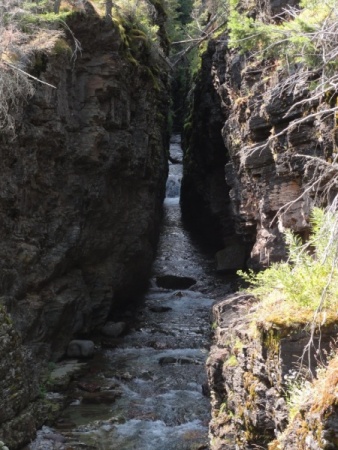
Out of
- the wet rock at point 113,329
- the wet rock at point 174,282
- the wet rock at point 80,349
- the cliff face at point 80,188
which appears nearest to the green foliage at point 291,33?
the cliff face at point 80,188

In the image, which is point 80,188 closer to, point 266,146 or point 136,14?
point 266,146

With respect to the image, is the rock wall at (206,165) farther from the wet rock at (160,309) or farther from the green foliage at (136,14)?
the wet rock at (160,309)

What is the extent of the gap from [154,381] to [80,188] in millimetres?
5812

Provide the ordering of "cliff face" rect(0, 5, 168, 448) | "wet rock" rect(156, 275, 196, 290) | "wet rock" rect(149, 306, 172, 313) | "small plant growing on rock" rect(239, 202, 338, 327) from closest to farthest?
"small plant growing on rock" rect(239, 202, 338, 327), "cliff face" rect(0, 5, 168, 448), "wet rock" rect(149, 306, 172, 313), "wet rock" rect(156, 275, 196, 290)

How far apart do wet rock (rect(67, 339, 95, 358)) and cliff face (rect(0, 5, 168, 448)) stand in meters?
0.22

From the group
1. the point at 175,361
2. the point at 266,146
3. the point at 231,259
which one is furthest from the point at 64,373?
the point at 231,259

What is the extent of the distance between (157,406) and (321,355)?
729cm

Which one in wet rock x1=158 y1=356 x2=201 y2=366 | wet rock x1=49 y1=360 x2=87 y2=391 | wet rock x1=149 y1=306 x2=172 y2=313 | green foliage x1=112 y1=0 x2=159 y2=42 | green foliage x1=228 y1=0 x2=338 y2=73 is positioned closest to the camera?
green foliage x1=228 y1=0 x2=338 y2=73

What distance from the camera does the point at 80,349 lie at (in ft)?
48.2

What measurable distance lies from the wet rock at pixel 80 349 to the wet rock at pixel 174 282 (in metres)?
6.38

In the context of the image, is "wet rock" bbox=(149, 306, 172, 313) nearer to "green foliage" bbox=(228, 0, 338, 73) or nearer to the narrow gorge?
the narrow gorge

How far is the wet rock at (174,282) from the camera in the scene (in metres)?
20.9

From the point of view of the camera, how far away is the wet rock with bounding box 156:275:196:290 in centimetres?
2091

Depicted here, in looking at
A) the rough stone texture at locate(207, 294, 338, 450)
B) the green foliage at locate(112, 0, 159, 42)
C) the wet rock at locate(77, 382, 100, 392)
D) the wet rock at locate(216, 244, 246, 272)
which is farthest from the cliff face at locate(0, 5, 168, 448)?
the rough stone texture at locate(207, 294, 338, 450)
